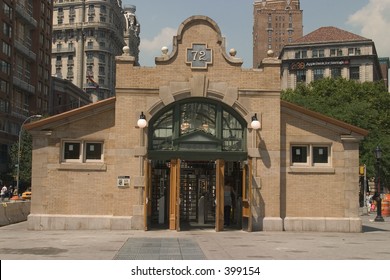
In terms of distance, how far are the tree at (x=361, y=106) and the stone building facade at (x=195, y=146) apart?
28.1m

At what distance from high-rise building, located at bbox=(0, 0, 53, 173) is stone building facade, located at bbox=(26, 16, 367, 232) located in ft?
161

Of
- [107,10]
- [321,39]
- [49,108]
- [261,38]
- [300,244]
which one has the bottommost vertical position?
[300,244]

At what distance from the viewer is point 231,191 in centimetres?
2195

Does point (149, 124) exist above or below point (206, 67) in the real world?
below

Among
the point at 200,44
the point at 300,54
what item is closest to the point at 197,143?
the point at 200,44

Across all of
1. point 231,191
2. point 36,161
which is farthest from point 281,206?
point 36,161

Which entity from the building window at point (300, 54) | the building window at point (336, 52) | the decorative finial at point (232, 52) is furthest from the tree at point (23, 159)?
the building window at point (336, 52)

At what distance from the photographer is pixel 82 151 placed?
775 inches

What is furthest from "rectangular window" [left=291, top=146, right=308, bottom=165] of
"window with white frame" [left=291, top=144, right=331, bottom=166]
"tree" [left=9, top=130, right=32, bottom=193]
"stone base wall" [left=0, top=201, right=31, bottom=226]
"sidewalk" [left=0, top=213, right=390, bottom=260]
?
"tree" [left=9, top=130, right=32, bottom=193]

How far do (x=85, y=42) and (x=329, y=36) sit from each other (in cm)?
5882

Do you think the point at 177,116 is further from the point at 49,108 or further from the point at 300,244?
the point at 49,108

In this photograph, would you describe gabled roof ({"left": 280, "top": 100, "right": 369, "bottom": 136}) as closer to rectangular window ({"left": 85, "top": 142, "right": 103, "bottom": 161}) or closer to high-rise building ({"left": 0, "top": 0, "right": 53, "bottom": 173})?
rectangular window ({"left": 85, "top": 142, "right": 103, "bottom": 161})

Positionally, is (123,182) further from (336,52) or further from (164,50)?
(336,52)

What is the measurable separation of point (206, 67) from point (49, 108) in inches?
2829
